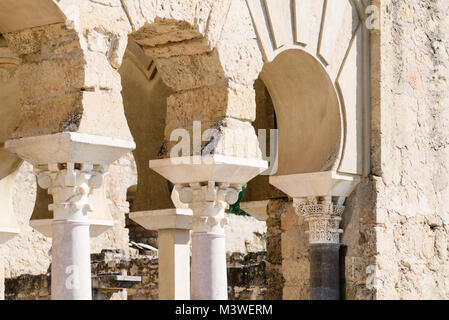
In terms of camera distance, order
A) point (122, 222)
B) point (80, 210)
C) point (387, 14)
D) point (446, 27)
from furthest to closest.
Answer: point (122, 222)
point (446, 27)
point (387, 14)
point (80, 210)

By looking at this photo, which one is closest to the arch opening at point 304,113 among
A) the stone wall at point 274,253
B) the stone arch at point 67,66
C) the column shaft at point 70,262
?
the stone wall at point 274,253

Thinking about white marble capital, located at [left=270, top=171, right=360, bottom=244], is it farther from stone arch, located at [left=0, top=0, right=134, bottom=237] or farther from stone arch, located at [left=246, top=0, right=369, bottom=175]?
stone arch, located at [left=0, top=0, right=134, bottom=237]

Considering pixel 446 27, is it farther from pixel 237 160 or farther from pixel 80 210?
pixel 80 210

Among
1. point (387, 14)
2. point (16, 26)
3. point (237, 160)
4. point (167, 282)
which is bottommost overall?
point (167, 282)

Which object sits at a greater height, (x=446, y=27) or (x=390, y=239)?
(x=446, y=27)

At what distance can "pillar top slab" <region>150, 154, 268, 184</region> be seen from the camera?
22.4 feet

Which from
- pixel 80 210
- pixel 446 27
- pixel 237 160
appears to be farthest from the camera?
pixel 446 27

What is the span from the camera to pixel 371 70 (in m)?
8.59

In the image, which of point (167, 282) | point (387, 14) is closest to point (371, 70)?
point (387, 14)

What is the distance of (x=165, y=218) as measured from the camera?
9.49 metres

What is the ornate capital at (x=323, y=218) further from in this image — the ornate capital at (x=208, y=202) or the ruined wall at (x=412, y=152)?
the ornate capital at (x=208, y=202)

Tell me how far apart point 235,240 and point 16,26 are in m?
14.2

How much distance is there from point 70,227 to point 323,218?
308cm

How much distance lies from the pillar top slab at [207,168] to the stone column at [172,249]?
94.6 inches
